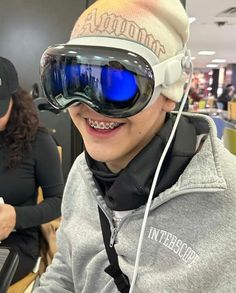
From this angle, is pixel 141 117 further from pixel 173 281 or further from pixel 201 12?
pixel 201 12

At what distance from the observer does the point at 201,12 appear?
538 centimetres

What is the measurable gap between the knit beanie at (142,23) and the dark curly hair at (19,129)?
33.8 inches

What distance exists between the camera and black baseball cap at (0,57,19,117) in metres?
1.44

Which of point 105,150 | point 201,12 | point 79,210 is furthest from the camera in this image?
point 201,12

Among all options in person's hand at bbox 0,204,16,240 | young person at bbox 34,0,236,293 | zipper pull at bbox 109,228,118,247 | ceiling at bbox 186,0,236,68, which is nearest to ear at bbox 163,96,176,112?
young person at bbox 34,0,236,293

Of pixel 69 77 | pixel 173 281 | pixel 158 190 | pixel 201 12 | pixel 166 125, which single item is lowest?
pixel 173 281

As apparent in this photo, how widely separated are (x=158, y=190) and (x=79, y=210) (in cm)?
32

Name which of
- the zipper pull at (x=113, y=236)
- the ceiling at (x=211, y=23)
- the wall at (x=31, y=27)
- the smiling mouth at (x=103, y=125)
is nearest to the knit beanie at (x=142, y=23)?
the smiling mouth at (x=103, y=125)

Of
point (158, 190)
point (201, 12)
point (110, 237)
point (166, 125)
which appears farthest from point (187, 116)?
→ point (201, 12)

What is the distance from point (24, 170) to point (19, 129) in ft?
0.55

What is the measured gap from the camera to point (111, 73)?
0.66 meters

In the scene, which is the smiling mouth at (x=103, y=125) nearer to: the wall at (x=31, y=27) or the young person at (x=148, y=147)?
the young person at (x=148, y=147)

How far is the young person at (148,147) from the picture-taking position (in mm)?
675

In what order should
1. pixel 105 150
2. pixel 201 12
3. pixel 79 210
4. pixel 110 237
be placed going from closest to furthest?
pixel 105 150
pixel 110 237
pixel 79 210
pixel 201 12
